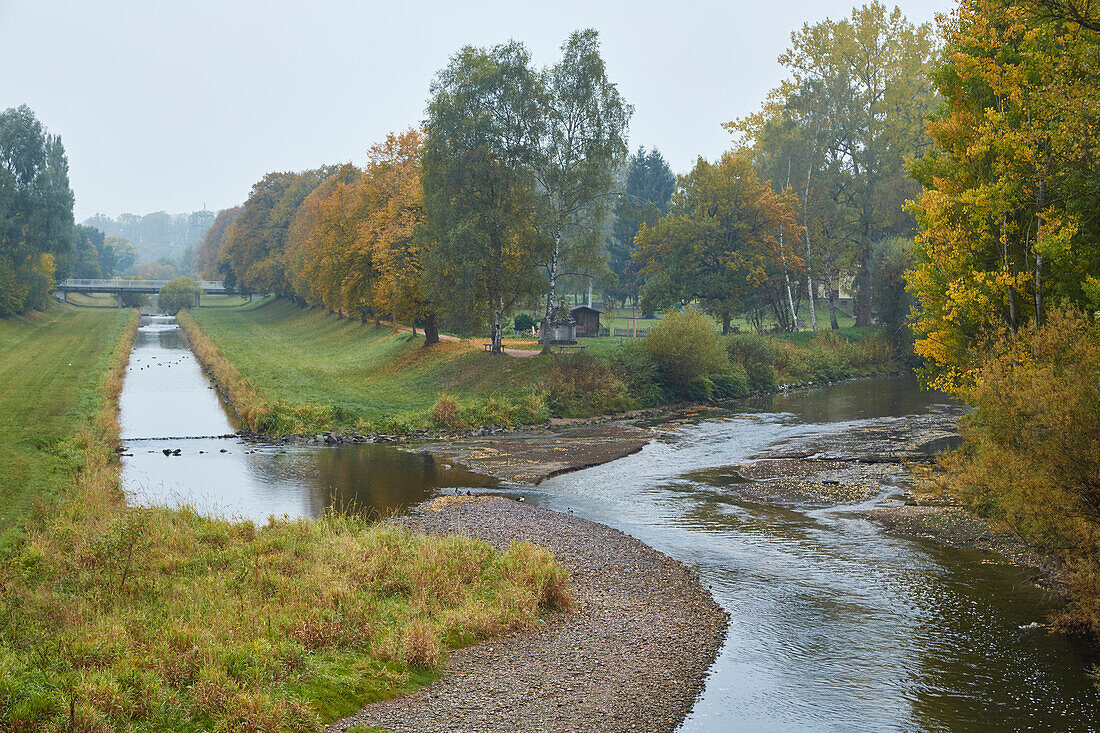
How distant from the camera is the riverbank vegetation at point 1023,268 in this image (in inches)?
558

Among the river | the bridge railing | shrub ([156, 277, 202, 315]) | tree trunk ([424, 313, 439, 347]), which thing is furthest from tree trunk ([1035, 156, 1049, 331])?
shrub ([156, 277, 202, 315])

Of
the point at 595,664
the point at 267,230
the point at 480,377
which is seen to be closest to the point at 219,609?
the point at 595,664

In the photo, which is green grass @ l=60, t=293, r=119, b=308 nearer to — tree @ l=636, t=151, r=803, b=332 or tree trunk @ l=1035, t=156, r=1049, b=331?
tree @ l=636, t=151, r=803, b=332

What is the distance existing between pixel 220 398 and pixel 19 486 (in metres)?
24.2

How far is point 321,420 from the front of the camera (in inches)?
1410

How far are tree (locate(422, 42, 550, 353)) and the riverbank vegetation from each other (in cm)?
2352

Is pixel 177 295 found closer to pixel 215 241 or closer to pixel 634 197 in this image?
pixel 215 241

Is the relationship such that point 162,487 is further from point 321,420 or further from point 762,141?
point 762,141

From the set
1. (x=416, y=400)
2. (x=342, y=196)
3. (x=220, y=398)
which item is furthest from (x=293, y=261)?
(x=416, y=400)

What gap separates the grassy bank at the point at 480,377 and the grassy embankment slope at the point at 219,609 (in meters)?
15.7

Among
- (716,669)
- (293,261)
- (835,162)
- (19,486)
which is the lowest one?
(716,669)

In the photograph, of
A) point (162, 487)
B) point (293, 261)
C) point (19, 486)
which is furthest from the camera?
point (293, 261)

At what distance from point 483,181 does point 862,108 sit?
107ft

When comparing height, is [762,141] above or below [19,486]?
above
